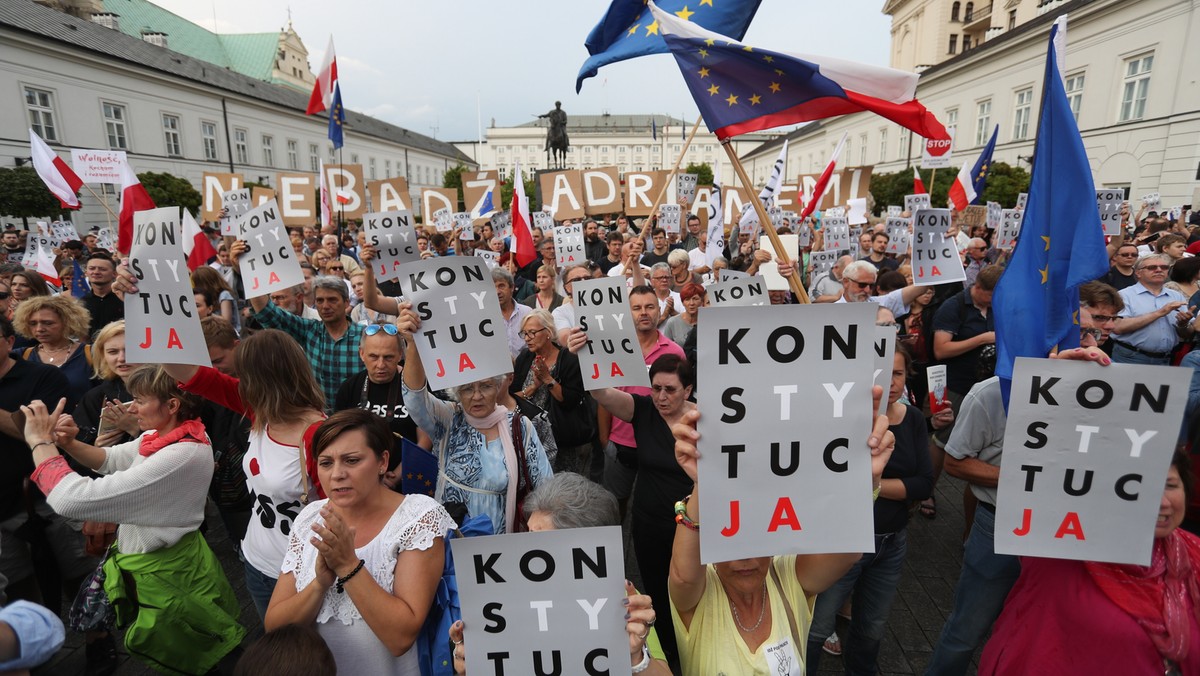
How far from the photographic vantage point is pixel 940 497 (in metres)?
5.28

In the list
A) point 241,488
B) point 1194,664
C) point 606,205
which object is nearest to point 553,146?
point 606,205

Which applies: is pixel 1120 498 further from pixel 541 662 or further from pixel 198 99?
pixel 198 99

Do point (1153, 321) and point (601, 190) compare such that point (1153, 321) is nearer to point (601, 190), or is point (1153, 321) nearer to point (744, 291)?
point (744, 291)

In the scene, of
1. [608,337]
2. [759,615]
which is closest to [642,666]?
[759,615]

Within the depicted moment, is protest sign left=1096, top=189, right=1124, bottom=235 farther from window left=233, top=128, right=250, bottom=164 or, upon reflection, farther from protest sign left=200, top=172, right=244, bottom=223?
window left=233, top=128, right=250, bottom=164

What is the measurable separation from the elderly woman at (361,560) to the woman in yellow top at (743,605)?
0.86 m

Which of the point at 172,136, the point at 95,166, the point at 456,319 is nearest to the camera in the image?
the point at 456,319

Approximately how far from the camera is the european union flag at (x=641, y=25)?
152 inches

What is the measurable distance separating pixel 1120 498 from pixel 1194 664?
59 cm

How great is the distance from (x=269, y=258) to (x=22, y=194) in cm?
2051

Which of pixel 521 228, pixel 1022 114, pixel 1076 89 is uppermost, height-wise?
pixel 1076 89

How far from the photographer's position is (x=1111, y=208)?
28.4 ft

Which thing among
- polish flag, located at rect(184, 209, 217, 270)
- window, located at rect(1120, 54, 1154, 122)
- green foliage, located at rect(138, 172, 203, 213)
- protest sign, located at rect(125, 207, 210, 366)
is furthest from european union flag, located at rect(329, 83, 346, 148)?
window, located at rect(1120, 54, 1154, 122)

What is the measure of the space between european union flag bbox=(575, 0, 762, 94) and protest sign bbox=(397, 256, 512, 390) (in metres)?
1.91
